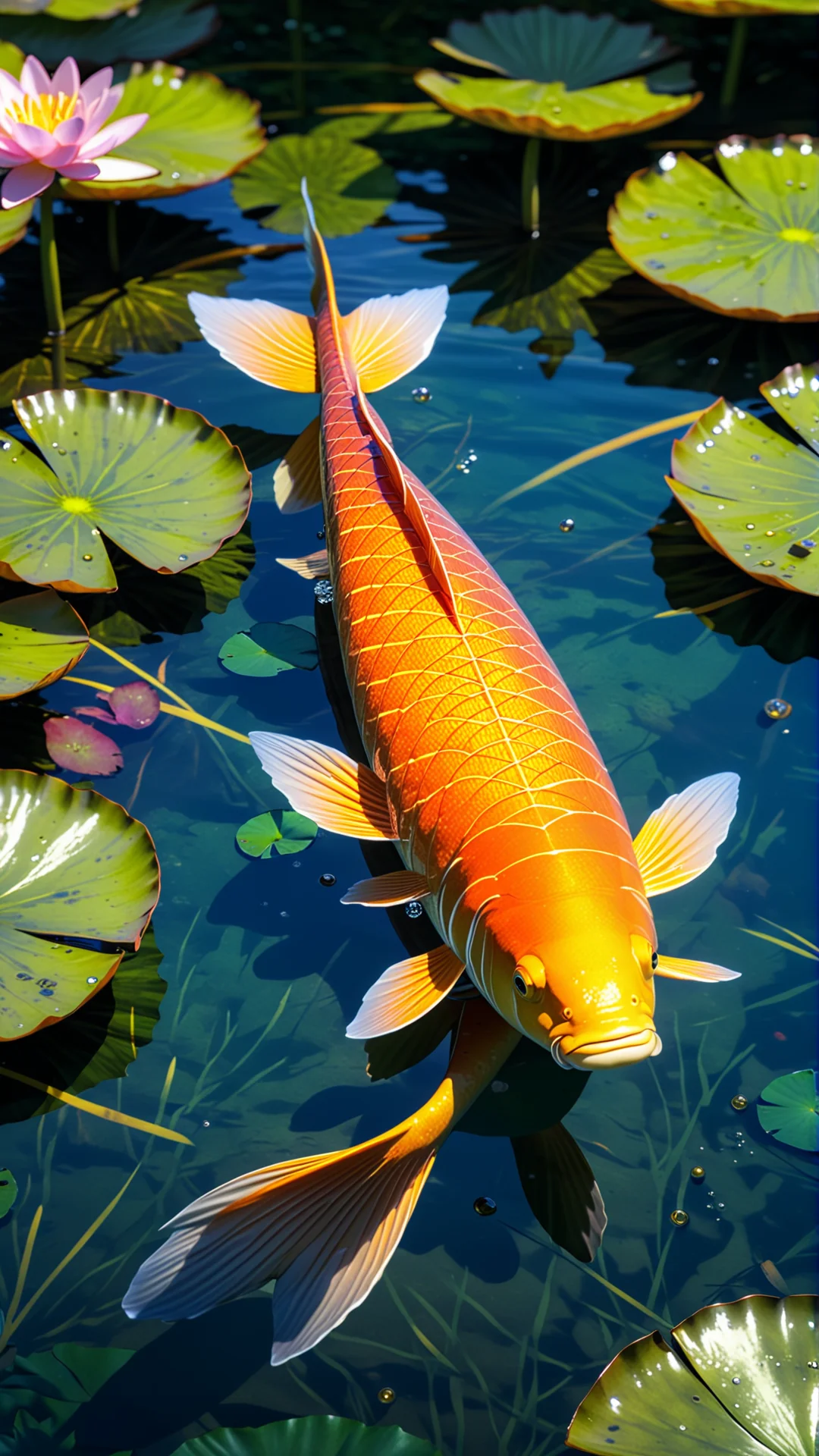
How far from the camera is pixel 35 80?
10.9 feet

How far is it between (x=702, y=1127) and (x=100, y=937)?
116 centimetres

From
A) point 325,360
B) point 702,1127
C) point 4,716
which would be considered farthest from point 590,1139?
point 325,360

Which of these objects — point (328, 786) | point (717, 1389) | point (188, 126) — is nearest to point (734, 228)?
point (188, 126)

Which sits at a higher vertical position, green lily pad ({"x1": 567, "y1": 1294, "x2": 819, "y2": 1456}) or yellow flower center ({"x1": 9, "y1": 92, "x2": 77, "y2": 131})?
yellow flower center ({"x1": 9, "y1": 92, "x2": 77, "y2": 131})

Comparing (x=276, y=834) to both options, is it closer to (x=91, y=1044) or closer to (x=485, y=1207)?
(x=91, y=1044)

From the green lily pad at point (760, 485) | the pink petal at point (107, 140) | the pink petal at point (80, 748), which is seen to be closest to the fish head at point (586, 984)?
the pink petal at point (80, 748)

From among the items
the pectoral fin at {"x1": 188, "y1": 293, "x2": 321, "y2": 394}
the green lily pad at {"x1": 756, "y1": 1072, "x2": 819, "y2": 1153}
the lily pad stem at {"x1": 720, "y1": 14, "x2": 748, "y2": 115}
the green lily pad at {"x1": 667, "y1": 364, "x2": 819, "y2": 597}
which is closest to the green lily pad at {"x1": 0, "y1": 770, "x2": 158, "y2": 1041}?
the green lily pad at {"x1": 756, "y1": 1072, "x2": 819, "y2": 1153}

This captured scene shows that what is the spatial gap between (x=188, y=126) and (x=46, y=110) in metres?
0.94

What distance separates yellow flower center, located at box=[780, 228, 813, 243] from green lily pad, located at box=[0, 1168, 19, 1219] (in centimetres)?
345

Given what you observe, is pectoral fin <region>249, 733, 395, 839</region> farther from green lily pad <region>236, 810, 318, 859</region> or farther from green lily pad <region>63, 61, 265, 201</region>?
green lily pad <region>63, 61, 265, 201</region>

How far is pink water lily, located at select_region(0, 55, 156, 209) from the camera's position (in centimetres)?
313

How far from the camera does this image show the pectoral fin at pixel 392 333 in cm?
331

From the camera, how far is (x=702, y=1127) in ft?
7.13

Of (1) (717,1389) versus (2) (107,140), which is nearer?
(1) (717,1389)
